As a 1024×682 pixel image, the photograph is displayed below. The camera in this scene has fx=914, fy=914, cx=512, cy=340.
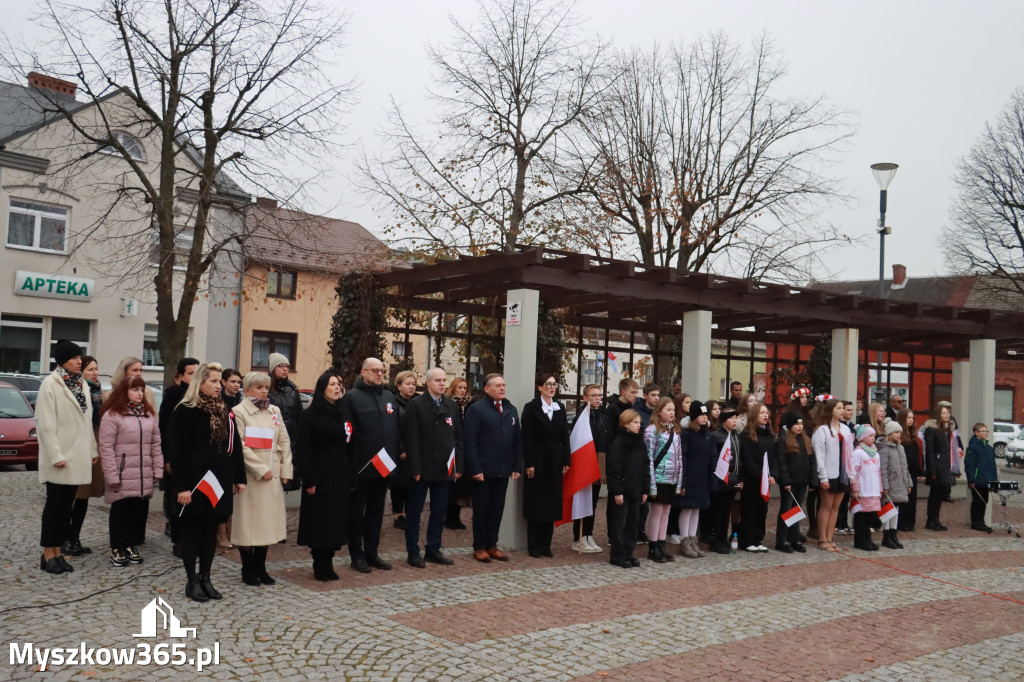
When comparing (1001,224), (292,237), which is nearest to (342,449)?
(292,237)

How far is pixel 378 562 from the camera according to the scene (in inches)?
330

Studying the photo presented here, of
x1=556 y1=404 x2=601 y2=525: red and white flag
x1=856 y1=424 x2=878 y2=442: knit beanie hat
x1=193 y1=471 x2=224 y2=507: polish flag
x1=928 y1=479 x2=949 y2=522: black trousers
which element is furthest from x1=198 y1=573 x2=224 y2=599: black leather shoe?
x1=928 y1=479 x2=949 y2=522: black trousers

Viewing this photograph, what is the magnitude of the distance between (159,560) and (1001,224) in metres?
30.5

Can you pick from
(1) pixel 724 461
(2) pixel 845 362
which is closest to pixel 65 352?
(1) pixel 724 461

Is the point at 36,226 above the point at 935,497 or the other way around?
above

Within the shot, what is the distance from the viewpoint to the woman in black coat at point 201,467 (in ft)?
22.2

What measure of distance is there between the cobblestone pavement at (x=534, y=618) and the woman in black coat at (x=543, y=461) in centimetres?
37

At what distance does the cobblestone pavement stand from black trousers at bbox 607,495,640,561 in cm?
24

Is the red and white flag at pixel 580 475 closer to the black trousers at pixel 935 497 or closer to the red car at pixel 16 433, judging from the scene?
the black trousers at pixel 935 497

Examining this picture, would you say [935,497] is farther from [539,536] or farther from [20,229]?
[20,229]

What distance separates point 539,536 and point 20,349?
76.9 ft

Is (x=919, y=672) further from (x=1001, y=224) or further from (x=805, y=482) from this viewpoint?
(x=1001, y=224)

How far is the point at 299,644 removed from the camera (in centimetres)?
584

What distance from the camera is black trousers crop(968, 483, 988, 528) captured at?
1368 centimetres
